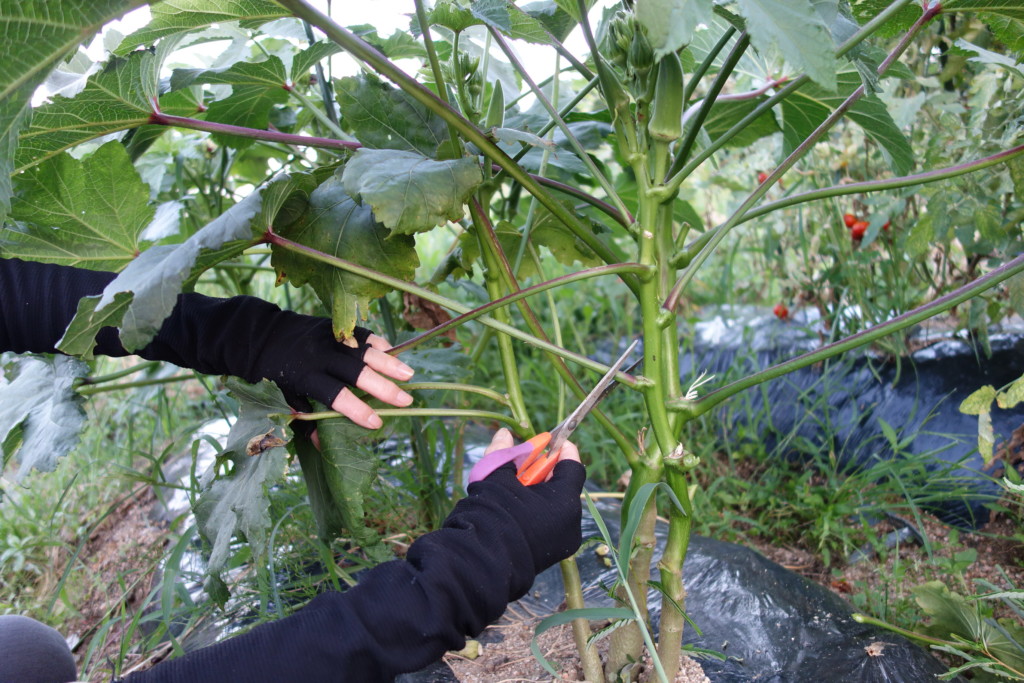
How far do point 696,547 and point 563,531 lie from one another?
2.28 feet

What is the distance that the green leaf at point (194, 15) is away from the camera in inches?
36.0

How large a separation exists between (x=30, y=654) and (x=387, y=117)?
91 cm

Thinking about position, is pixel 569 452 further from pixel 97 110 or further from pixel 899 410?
pixel 899 410

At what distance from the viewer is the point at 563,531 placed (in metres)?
0.81

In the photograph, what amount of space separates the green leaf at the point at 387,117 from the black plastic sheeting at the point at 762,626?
64 cm

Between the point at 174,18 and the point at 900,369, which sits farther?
the point at 900,369


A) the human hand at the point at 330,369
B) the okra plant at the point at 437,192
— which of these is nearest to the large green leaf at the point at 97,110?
the okra plant at the point at 437,192

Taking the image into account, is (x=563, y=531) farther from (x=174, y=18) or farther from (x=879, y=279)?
(x=879, y=279)

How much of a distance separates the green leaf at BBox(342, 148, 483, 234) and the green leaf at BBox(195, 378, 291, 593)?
27 centimetres

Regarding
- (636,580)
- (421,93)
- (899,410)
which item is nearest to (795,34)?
(421,93)

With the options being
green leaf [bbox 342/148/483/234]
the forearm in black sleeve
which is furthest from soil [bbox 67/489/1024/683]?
green leaf [bbox 342/148/483/234]

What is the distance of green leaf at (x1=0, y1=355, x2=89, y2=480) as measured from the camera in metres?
0.96

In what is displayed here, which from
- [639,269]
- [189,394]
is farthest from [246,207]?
[189,394]

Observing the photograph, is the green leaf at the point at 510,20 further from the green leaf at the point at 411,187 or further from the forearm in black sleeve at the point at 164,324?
the forearm in black sleeve at the point at 164,324
